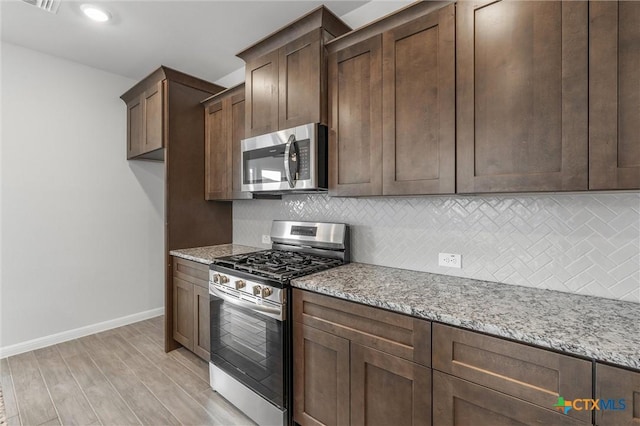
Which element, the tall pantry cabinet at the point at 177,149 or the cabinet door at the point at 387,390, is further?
the tall pantry cabinet at the point at 177,149

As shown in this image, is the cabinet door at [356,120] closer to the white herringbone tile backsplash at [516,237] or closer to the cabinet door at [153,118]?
the white herringbone tile backsplash at [516,237]

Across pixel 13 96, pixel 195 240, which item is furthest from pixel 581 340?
pixel 13 96

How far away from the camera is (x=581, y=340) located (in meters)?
0.95

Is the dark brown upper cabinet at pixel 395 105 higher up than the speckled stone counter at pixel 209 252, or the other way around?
the dark brown upper cabinet at pixel 395 105

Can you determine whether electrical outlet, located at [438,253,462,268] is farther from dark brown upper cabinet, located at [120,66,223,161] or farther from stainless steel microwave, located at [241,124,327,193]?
dark brown upper cabinet, located at [120,66,223,161]

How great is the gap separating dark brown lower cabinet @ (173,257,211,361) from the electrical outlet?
1.82 metres

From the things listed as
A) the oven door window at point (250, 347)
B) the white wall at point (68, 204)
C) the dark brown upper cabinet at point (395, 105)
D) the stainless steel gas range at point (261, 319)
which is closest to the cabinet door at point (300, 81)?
the dark brown upper cabinet at point (395, 105)

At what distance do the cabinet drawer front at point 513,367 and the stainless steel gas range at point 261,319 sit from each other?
0.91 m

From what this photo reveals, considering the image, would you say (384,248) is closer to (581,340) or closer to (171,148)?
(581,340)

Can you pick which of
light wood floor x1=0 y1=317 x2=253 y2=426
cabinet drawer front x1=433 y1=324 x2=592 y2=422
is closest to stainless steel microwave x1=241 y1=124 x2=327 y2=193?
cabinet drawer front x1=433 y1=324 x2=592 y2=422

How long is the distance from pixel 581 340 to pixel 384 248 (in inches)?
48.3

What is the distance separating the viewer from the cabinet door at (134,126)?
3171mm

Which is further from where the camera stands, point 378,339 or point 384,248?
point 384,248

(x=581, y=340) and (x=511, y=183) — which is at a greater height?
(x=511, y=183)
